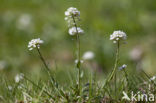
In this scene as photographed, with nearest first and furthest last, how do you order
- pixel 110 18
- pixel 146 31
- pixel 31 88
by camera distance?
pixel 31 88
pixel 146 31
pixel 110 18

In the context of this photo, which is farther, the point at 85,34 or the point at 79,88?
the point at 85,34

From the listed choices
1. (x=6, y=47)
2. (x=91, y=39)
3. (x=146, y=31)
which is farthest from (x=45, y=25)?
(x=146, y=31)

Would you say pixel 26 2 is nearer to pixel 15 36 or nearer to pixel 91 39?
pixel 15 36

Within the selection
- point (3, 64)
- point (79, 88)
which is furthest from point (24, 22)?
point (79, 88)

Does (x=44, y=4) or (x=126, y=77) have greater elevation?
(x=44, y=4)

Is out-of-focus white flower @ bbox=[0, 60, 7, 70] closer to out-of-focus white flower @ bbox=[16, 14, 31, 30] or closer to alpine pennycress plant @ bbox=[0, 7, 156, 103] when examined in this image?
out-of-focus white flower @ bbox=[16, 14, 31, 30]

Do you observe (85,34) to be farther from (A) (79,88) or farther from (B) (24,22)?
(A) (79,88)

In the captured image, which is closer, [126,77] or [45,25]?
[126,77]
